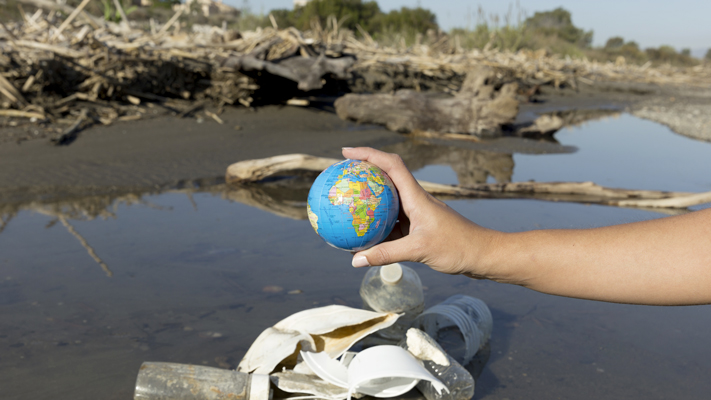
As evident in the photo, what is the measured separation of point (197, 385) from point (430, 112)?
8646 millimetres

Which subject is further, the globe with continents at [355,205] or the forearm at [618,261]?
the globe with continents at [355,205]

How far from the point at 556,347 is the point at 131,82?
8459mm

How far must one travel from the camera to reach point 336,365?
8.79ft

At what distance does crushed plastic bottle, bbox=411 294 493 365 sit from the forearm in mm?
1314

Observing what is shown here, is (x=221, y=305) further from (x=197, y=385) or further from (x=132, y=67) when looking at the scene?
(x=132, y=67)

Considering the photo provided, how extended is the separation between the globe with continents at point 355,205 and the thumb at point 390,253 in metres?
0.24

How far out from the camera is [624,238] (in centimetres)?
175

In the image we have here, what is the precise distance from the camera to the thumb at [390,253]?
2.01m

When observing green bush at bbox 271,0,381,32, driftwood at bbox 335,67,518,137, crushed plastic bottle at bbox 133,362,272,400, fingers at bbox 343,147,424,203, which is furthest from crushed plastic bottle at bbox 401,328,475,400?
green bush at bbox 271,0,381,32

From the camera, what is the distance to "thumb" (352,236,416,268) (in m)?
2.01

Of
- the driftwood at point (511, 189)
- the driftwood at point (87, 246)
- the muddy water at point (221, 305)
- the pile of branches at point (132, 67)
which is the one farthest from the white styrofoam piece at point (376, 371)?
the pile of branches at point (132, 67)

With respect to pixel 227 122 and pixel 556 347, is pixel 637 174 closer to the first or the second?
pixel 556 347

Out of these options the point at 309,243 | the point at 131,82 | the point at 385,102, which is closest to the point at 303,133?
the point at 385,102

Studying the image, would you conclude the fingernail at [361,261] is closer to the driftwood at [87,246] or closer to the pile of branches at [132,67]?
the driftwood at [87,246]
